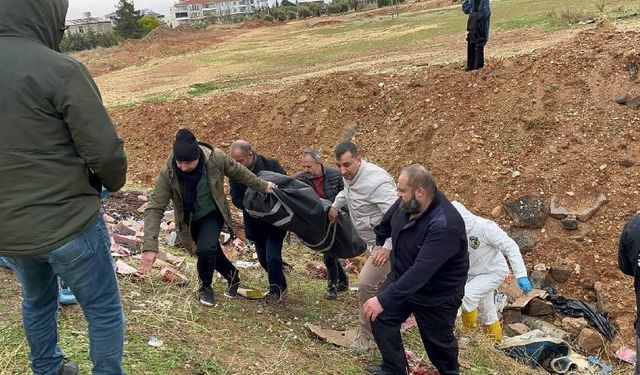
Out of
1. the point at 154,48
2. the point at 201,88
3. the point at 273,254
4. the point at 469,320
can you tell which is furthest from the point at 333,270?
the point at 154,48

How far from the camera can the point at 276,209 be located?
15.8ft

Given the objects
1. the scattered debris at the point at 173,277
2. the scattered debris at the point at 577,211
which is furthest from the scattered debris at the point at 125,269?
the scattered debris at the point at 577,211

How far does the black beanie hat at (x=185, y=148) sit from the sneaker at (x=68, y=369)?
1536 mm

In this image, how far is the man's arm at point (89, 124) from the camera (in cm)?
236

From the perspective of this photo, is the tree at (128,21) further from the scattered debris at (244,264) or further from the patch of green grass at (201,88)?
the scattered debris at (244,264)

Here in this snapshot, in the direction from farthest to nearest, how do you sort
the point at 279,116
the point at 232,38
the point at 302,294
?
the point at 232,38 → the point at 279,116 → the point at 302,294

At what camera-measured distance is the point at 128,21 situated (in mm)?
59000

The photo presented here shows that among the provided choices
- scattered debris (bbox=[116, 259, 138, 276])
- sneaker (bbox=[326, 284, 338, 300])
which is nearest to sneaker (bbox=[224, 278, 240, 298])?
scattered debris (bbox=[116, 259, 138, 276])

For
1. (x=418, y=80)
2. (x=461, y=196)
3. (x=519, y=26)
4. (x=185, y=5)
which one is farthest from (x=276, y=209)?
(x=185, y=5)

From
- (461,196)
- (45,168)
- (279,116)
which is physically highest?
(45,168)

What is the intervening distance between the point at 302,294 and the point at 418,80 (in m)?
7.09

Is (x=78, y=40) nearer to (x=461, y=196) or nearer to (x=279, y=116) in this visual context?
(x=279, y=116)

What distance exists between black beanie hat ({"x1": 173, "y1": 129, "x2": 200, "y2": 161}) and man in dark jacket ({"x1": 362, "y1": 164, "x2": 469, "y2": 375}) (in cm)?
146

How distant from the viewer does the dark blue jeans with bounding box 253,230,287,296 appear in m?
5.23
